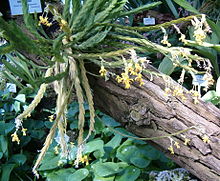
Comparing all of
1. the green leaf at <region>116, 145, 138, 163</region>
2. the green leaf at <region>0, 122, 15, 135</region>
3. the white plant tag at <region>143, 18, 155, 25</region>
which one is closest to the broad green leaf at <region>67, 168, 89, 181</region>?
the green leaf at <region>116, 145, 138, 163</region>

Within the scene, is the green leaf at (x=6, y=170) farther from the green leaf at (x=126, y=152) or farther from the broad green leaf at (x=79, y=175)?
the green leaf at (x=126, y=152)

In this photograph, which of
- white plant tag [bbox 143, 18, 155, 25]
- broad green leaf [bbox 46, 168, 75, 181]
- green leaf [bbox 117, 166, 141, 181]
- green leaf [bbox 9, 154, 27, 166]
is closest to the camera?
green leaf [bbox 117, 166, 141, 181]

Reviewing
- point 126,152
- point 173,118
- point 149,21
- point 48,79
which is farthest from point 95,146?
point 149,21

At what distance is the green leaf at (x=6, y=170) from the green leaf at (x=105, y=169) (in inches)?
15.4

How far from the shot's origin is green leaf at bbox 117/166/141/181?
985 millimetres

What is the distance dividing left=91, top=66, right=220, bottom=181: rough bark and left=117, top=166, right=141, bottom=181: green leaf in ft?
0.90

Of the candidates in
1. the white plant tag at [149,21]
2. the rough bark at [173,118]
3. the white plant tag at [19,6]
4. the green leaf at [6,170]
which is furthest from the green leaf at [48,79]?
the white plant tag at [149,21]

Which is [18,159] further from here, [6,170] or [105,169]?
[105,169]

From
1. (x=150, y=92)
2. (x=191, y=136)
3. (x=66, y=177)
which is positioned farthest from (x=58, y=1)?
(x=66, y=177)

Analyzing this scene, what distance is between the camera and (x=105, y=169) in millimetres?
1041

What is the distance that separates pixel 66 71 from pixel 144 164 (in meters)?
0.52

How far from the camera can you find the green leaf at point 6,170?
1211mm

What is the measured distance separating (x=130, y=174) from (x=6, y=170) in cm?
57

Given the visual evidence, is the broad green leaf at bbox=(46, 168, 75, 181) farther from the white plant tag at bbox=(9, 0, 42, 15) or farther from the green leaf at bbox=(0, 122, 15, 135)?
the white plant tag at bbox=(9, 0, 42, 15)
